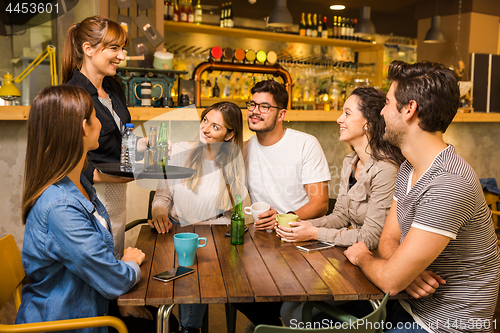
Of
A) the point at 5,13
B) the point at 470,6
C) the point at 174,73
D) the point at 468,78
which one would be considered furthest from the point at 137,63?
the point at 470,6

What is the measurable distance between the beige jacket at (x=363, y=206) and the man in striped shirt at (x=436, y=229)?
0.28 m

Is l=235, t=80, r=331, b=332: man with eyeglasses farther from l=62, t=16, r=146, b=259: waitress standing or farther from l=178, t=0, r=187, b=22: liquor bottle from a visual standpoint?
l=178, t=0, r=187, b=22: liquor bottle

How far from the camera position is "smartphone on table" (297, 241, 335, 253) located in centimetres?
166

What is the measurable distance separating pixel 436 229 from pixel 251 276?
0.59 m

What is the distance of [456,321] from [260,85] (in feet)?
5.41

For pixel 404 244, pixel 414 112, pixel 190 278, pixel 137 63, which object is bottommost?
pixel 190 278

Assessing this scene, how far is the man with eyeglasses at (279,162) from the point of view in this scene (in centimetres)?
244

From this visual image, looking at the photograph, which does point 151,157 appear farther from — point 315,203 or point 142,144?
point 315,203

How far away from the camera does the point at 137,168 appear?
6.13ft

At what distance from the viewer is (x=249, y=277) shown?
4.47 feet

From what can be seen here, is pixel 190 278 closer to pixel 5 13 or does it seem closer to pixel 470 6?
pixel 5 13

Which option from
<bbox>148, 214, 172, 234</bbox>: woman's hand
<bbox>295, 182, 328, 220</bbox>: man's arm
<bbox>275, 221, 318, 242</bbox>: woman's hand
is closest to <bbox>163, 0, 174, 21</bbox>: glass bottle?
<bbox>295, 182, 328, 220</bbox>: man's arm

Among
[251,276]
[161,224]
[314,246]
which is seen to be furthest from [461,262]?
[161,224]

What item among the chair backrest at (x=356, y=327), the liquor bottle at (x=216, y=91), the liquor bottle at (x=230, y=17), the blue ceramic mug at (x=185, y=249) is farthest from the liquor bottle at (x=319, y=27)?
the chair backrest at (x=356, y=327)
